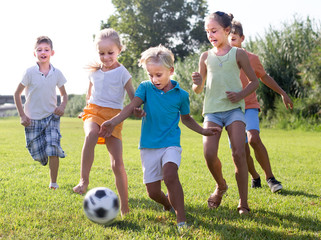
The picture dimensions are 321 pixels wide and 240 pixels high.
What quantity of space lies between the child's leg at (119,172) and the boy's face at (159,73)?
771mm

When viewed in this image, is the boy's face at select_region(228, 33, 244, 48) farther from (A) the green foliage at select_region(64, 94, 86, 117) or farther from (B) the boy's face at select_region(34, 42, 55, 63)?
(A) the green foliage at select_region(64, 94, 86, 117)

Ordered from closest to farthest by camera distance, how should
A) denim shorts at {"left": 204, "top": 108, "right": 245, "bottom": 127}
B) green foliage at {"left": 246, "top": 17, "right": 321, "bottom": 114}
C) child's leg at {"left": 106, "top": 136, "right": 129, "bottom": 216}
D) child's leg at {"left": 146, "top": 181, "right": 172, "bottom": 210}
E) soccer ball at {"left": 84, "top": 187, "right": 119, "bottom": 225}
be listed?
soccer ball at {"left": 84, "top": 187, "right": 119, "bottom": 225} < child's leg at {"left": 146, "top": 181, "right": 172, "bottom": 210} < child's leg at {"left": 106, "top": 136, "right": 129, "bottom": 216} < denim shorts at {"left": 204, "top": 108, "right": 245, "bottom": 127} < green foliage at {"left": 246, "top": 17, "right": 321, "bottom": 114}

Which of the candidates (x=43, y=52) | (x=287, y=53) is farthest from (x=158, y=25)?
(x=43, y=52)


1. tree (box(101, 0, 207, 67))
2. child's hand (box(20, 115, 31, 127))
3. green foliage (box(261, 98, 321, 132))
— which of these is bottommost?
green foliage (box(261, 98, 321, 132))

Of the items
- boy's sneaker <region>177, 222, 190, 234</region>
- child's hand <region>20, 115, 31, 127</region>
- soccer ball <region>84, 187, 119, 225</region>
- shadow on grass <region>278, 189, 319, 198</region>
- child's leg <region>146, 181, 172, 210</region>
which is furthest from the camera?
child's hand <region>20, 115, 31, 127</region>

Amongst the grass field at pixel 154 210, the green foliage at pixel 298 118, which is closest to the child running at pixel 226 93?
the grass field at pixel 154 210

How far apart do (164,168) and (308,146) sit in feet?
29.1

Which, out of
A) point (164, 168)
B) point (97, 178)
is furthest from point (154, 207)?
point (97, 178)

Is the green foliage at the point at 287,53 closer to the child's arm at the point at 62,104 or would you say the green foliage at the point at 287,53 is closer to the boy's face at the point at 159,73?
the child's arm at the point at 62,104

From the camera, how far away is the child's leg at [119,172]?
4.02m

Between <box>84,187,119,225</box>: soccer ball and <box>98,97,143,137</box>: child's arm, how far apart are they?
53cm

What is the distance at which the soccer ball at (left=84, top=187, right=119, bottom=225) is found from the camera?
3.44 meters

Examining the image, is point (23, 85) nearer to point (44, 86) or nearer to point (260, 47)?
point (44, 86)

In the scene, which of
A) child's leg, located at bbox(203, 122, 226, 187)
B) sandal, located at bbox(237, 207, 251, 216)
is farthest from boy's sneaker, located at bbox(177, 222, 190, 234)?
child's leg, located at bbox(203, 122, 226, 187)
